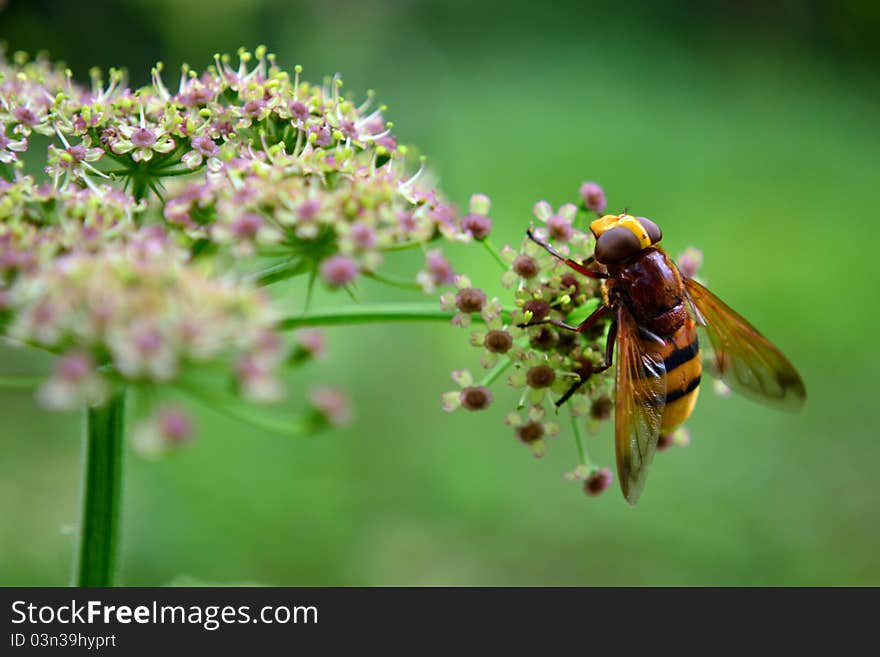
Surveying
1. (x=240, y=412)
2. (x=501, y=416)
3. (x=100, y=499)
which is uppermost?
(x=501, y=416)

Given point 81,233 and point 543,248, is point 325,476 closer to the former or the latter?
point 543,248

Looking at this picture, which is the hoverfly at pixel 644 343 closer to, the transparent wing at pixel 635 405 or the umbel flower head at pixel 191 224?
the transparent wing at pixel 635 405

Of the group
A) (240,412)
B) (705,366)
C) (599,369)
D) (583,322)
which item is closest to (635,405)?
(599,369)

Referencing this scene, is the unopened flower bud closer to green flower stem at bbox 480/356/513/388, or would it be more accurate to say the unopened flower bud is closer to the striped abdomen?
the striped abdomen

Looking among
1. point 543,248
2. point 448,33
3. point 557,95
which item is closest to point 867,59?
point 557,95

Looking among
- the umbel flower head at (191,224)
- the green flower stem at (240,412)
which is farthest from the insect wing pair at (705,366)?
the green flower stem at (240,412)

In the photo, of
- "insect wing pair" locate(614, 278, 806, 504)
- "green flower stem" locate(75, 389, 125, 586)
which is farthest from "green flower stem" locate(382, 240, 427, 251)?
"green flower stem" locate(75, 389, 125, 586)

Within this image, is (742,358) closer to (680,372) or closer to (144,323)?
(680,372)
